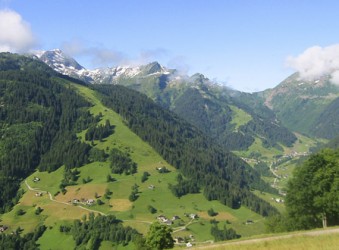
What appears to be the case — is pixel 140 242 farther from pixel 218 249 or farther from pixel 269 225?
pixel 218 249

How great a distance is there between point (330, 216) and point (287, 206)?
13294 millimetres

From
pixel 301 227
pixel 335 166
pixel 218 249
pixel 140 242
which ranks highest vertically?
pixel 335 166

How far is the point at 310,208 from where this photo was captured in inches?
4065

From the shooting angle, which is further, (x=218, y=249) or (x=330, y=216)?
(x=330, y=216)

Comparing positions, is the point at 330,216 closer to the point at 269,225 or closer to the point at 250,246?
the point at 269,225

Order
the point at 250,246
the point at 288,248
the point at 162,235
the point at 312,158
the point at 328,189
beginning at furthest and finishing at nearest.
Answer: the point at 162,235, the point at 312,158, the point at 328,189, the point at 250,246, the point at 288,248

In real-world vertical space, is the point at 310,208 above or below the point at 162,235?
above

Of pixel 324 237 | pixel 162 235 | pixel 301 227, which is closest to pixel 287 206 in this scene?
pixel 301 227

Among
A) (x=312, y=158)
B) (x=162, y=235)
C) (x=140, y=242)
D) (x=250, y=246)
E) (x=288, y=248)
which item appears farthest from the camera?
(x=140, y=242)

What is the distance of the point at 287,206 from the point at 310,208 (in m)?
9.86

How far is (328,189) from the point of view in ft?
329

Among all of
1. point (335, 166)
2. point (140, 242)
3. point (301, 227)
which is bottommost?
point (140, 242)

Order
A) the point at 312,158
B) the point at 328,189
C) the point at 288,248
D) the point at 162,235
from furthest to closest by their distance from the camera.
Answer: the point at 162,235
the point at 312,158
the point at 328,189
the point at 288,248

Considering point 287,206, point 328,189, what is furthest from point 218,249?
point 287,206
